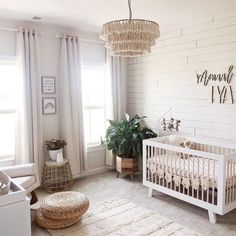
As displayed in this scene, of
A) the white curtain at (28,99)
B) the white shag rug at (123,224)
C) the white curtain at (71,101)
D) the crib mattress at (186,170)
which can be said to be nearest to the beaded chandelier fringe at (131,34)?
the crib mattress at (186,170)

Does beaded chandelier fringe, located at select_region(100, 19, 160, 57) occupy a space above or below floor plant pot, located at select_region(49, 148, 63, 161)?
above

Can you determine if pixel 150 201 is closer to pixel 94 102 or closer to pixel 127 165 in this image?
pixel 127 165

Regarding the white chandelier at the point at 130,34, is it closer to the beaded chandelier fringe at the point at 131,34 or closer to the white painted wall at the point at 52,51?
the beaded chandelier fringe at the point at 131,34

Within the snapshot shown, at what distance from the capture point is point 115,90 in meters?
4.67

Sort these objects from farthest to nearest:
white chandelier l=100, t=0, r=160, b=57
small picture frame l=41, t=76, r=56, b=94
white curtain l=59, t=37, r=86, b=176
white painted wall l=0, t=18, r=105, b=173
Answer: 1. white curtain l=59, t=37, r=86, b=176
2. small picture frame l=41, t=76, r=56, b=94
3. white painted wall l=0, t=18, r=105, b=173
4. white chandelier l=100, t=0, r=160, b=57

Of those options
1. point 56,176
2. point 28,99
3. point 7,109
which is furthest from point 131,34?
point 56,176

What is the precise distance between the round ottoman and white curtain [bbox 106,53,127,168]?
6.38 feet

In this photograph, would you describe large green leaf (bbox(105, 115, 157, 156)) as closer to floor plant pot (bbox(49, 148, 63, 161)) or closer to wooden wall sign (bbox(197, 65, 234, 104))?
floor plant pot (bbox(49, 148, 63, 161))

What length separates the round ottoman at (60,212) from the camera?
266 cm

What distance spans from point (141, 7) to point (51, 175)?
101 inches

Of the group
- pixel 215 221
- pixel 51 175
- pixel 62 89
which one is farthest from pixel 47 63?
pixel 215 221

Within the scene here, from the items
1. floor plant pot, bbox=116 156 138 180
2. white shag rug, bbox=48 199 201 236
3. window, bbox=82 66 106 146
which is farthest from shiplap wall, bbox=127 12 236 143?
white shag rug, bbox=48 199 201 236

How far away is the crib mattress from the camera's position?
9.49 feet

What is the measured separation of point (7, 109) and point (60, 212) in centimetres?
183
